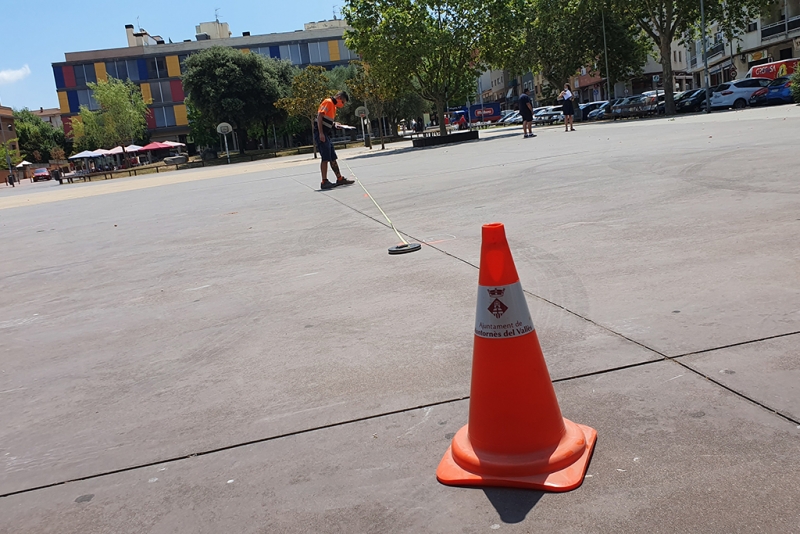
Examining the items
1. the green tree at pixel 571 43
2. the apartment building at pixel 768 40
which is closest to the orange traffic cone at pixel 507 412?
the apartment building at pixel 768 40

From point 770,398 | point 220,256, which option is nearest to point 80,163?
point 220,256

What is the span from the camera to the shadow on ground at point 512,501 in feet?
7.24

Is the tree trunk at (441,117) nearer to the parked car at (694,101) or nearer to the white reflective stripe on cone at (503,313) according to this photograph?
the parked car at (694,101)

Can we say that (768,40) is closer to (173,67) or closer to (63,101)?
(173,67)

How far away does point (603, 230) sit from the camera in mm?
6383

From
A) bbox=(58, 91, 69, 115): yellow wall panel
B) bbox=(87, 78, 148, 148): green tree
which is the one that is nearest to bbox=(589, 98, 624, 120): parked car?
bbox=(87, 78, 148, 148): green tree

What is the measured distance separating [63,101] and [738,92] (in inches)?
3099

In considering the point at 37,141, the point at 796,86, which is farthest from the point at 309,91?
the point at 37,141

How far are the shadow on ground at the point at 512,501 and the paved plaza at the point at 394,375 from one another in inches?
0.6

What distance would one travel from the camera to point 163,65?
284ft

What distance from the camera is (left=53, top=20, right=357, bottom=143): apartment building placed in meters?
85.2

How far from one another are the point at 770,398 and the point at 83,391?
3.31 m

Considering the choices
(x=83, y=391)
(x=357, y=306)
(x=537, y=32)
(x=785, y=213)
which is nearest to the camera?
(x=83, y=391)

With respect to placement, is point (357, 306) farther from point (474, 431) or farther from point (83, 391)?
point (474, 431)
